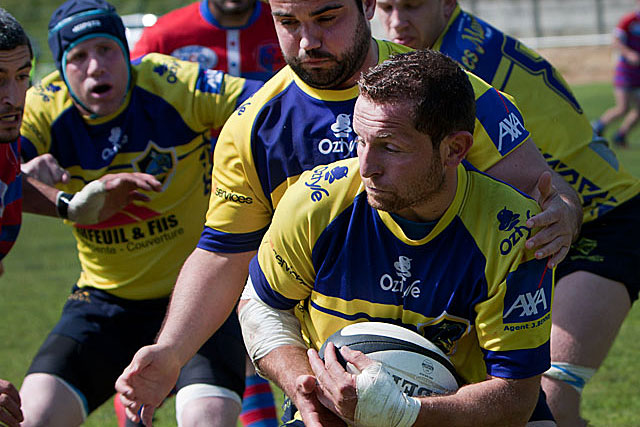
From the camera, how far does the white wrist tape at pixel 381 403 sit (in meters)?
3.00

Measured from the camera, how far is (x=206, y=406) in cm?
423

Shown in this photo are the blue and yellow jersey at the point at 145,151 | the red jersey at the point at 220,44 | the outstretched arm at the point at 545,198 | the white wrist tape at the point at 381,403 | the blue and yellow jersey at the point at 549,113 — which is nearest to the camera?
the white wrist tape at the point at 381,403

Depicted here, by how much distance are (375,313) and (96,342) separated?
1.94 meters

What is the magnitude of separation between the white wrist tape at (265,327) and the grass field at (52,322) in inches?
100

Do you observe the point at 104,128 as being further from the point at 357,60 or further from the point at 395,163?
the point at 395,163

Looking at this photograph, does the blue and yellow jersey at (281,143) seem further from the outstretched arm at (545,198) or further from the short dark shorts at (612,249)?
the short dark shorts at (612,249)

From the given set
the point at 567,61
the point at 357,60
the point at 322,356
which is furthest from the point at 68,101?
the point at 567,61

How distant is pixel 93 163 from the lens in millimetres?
4945

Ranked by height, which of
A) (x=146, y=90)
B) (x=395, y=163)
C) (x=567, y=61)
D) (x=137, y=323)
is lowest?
(x=567, y=61)

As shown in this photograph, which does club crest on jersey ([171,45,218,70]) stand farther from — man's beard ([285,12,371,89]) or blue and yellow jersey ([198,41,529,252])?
man's beard ([285,12,371,89])

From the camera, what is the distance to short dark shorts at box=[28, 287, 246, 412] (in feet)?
14.7

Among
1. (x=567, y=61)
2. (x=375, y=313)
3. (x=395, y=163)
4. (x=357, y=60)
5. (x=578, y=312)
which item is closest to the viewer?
(x=395, y=163)

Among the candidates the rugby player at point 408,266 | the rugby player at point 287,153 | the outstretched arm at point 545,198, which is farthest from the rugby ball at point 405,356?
the rugby player at point 287,153

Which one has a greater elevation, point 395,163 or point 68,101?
point 395,163
